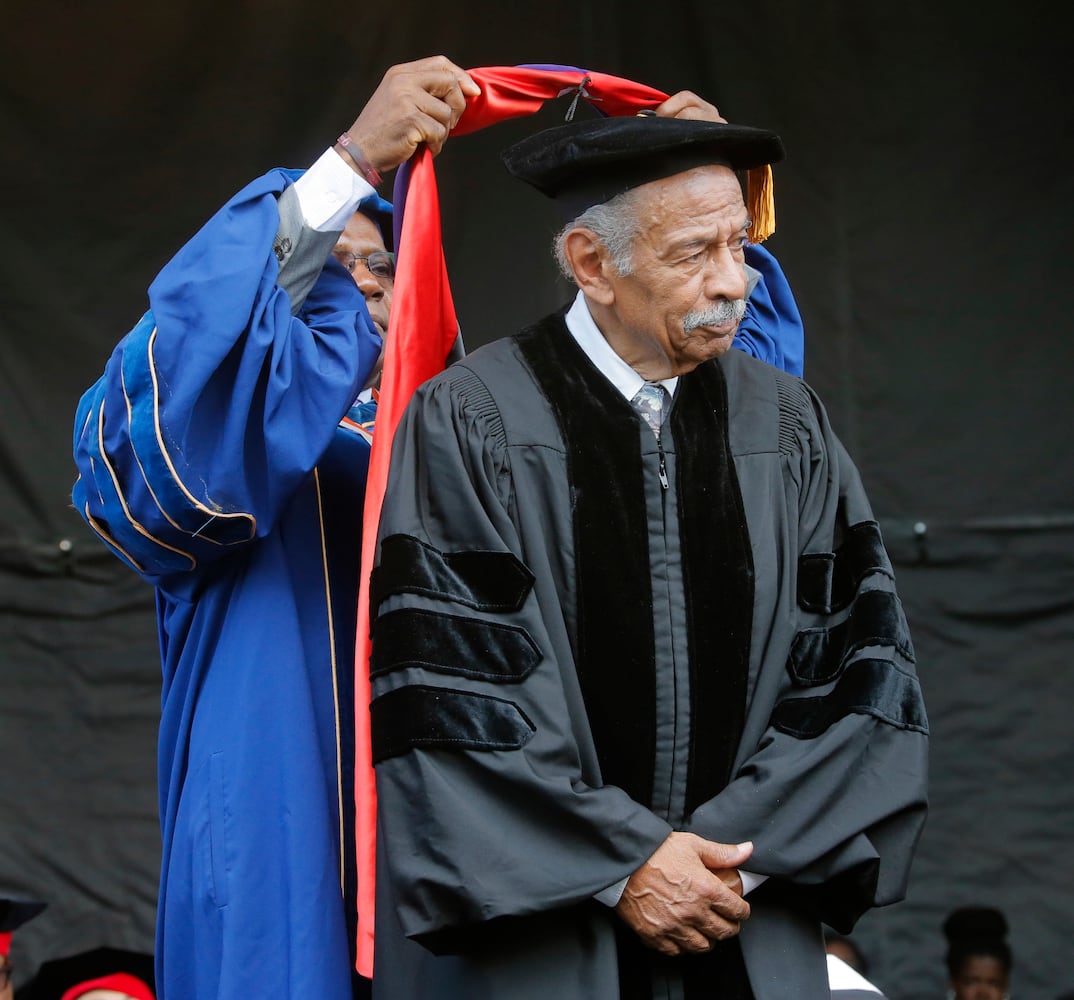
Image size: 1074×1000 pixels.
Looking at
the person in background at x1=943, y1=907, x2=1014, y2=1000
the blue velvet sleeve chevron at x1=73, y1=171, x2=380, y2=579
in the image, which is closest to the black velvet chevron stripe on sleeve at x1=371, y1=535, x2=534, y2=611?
the blue velvet sleeve chevron at x1=73, y1=171, x2=380, y2=579

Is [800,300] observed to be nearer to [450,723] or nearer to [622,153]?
[622,153]

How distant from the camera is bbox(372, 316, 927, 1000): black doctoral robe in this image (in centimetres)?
236

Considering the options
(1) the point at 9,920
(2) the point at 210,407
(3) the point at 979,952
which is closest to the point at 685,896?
(2) the point at 210,407

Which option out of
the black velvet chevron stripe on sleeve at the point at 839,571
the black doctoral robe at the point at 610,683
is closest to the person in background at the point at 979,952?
the black doctoral robe at the point at 610,683

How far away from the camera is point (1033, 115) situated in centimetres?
435

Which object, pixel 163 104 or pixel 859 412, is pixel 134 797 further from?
pixel 859 412

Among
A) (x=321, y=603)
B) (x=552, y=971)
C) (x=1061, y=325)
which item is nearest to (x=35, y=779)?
(x=321, y=603)

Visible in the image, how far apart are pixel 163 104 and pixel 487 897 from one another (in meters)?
2.84

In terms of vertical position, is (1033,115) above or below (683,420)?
above

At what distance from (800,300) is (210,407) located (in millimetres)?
2225

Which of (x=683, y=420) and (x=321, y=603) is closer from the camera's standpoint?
(x=683, y=420)

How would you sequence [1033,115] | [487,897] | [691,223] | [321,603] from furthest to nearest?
1. [1033,115]
2. [321,603]
3. [691,223]
4. [487,897]

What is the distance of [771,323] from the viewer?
3.26 meters

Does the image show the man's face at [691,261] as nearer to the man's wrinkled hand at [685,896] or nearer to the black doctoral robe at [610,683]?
the black doctoral robe at [610,683]
